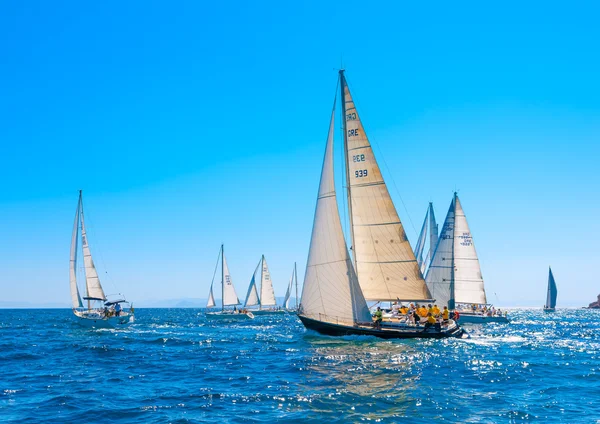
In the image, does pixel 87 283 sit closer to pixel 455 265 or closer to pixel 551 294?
pixel 455 265

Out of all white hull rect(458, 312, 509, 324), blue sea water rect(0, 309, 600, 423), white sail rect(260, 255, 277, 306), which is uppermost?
white sail rect(260, 255, 277, 306)

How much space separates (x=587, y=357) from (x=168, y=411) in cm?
2512

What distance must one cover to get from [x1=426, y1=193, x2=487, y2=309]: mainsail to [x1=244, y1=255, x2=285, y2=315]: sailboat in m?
43.5

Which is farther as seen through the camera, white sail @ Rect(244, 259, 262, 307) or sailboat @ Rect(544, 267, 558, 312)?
sailboat @ Rect(544, 267, 558, 312)

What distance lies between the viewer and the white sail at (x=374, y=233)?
35.1 m

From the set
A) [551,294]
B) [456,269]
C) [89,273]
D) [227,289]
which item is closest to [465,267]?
[456,269]

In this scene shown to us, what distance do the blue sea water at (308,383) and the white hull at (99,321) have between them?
2414cm

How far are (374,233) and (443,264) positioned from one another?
2875cm

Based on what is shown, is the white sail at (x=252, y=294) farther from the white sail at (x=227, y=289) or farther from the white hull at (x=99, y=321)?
the white hull at (x=99, y=321)

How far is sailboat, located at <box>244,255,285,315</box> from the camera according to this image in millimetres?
98688

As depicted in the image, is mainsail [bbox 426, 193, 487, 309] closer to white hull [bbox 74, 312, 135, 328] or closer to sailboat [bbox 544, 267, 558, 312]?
white hull [bbox 74, 312, 135, 328]

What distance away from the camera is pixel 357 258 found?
117 ft

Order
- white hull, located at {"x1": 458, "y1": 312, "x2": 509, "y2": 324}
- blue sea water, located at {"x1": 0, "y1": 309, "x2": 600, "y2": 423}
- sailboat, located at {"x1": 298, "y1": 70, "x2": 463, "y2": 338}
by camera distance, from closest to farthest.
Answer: blue sea water, located at {"x1": 0, "y1": 309, "x2": 600, "y2": 423} → sailboat, located at {"x1": 298, "y1": 70, "x2": 463, "y2": 338} → white hull, located at {"x1": 458, "y1": 312, "x2": 509, "y2": 324}

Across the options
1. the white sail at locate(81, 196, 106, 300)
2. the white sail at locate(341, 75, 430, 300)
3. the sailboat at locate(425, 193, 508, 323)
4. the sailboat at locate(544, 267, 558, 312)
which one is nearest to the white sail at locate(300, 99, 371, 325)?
the white sail at locate(341, 75, 430, 300)
